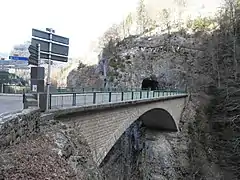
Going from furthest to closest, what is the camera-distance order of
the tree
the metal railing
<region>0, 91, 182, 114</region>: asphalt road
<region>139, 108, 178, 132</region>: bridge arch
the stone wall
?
the tree < <region>139, 108, 178, 132</region>: bridge arch < the metal railing < <region>0, 91, 182, 114</region>: asphalt road < the stone wall

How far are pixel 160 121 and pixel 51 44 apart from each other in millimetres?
21836

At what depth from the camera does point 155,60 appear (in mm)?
43188

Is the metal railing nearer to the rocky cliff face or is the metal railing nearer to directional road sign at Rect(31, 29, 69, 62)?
directional road sign at Rect(31, 29, 69, 62)

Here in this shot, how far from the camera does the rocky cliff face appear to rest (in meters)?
41.6

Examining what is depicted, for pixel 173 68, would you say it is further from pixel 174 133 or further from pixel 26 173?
pixel 26 173

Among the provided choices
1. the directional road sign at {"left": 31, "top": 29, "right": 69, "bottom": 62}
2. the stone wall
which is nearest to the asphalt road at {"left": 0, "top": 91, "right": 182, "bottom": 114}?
the stone wall

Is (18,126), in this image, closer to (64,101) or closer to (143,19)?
(64,101)

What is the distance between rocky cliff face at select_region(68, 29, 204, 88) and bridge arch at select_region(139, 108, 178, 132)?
12.7m

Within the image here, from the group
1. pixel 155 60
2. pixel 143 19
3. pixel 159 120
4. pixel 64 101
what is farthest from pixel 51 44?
pixel 143 19

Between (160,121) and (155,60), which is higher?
(155,60)

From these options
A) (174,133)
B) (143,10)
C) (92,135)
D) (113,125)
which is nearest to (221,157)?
(174,133)

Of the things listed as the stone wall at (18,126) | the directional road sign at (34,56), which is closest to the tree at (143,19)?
the directional road sign at (34,56)

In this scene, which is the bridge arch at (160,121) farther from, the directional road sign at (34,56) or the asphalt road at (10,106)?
the directional road sign at (34,56)

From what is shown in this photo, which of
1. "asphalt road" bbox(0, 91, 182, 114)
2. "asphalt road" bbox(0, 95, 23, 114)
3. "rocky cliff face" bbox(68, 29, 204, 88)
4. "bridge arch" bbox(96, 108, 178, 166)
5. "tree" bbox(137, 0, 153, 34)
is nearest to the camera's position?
"asphalt road" bbox(0, 95, 23, 114)
